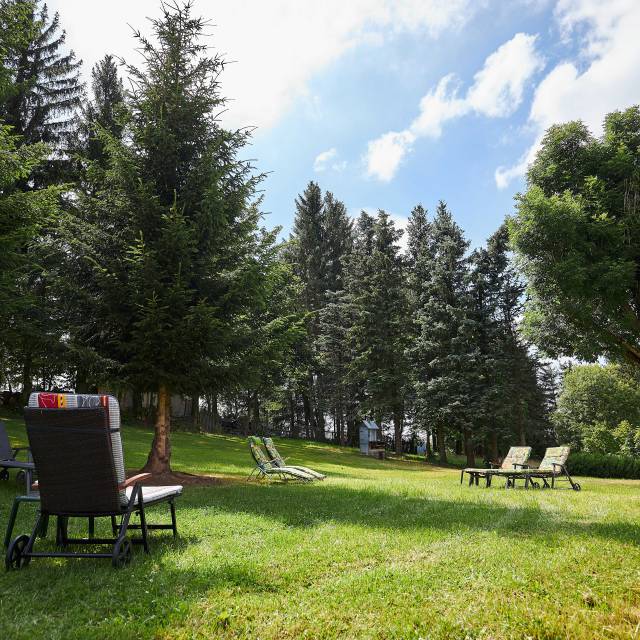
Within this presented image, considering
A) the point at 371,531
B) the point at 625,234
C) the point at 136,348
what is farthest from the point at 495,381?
the point at 371,531

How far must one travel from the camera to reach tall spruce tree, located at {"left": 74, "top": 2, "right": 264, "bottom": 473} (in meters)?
11.0

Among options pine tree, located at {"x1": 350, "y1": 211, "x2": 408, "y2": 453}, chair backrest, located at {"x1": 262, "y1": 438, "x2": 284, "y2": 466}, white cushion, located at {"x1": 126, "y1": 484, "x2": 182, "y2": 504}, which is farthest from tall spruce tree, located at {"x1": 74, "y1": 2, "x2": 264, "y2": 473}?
pine tree, located at {"x1": 350, "y1": 211, "x2": 408, "y2": 453}

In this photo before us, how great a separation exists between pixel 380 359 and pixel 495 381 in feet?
26.1

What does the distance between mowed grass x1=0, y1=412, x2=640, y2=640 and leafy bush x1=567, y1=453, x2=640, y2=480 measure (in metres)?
18.3

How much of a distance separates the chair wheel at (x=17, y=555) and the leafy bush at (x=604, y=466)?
23.9 m

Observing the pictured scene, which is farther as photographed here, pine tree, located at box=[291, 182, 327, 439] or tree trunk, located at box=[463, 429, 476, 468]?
pine tree, located at box=[291, 182, 327, 439]

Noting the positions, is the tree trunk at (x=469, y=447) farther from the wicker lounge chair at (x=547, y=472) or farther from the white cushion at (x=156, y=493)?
the white cushion at (x=156, y=493)

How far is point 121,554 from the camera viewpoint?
14.0 ft

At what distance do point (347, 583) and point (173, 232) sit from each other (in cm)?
880

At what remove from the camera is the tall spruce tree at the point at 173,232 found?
11.0 metres

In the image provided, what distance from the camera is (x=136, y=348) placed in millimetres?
11188

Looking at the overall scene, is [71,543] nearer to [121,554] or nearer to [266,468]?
[121,554]

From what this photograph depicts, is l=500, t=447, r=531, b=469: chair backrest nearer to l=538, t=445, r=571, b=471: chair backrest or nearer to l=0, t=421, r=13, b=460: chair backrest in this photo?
l=538, t=445, r=571, b=471: chair backrest

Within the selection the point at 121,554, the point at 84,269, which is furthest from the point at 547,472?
the point at 84,269
